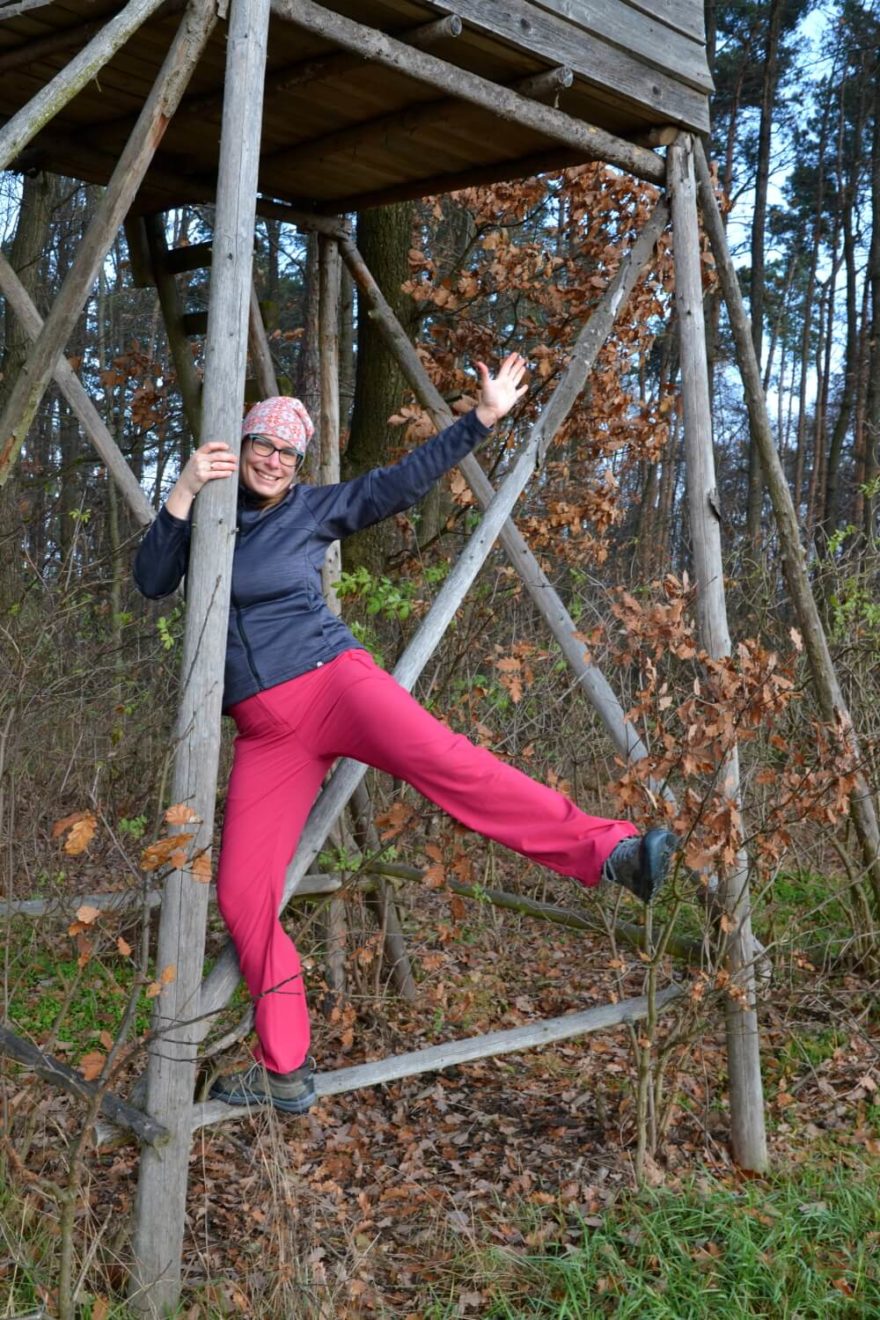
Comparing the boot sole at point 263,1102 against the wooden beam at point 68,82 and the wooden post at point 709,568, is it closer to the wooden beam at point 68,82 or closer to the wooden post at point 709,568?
the wooden post at point 709,568

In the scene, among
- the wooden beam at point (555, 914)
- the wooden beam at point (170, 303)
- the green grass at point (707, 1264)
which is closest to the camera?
the green grass at point (707, 1264)

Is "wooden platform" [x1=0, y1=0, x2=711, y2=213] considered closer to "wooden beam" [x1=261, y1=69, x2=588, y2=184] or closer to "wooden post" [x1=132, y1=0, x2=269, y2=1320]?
"wooden beam" [x1=261, y1=69, x2=588, y2=184]

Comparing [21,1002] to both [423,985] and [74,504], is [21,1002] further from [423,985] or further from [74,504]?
[74,504]

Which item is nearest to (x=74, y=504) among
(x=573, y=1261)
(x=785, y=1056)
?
(x=785, y=1056)

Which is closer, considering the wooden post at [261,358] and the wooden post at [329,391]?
the wooden post at [261,358]

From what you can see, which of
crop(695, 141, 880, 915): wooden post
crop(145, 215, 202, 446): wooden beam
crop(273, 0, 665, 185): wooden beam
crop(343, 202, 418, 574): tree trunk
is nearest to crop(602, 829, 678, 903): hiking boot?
crop(695, 141, 880, 915): wooden post

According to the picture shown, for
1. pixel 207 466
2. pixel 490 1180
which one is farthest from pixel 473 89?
pixel 490 1180

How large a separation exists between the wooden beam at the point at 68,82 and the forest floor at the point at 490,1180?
2610mm

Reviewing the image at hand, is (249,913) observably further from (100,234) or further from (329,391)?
(329,391)

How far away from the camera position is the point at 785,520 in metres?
6.16

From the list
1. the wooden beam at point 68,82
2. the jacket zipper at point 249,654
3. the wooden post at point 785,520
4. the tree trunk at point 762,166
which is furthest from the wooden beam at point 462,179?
the tree trunk at point 762,166

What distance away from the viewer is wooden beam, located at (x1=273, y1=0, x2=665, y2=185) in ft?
13.4

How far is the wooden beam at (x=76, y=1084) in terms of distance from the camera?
11.7ft

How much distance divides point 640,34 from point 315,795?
323 cm
